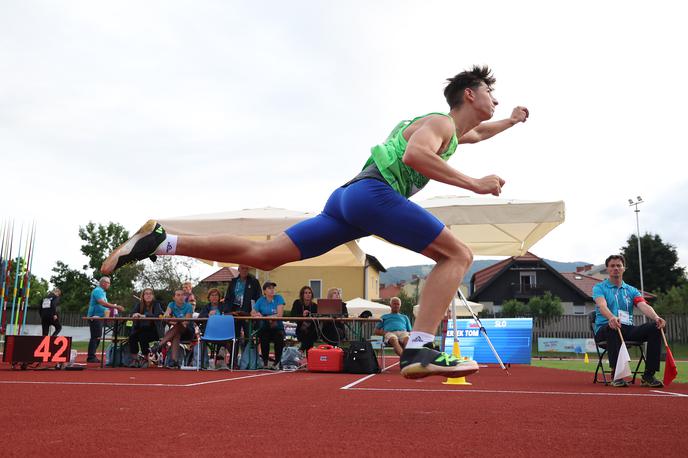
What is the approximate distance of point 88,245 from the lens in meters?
50.2

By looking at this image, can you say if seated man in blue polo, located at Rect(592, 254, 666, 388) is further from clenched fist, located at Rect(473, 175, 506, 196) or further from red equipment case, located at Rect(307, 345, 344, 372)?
clenched fist, located at Rect(473, 175, 506, 196)

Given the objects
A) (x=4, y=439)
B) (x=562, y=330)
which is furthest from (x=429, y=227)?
(x=562, y=330)

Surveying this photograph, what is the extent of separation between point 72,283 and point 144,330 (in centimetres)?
4333

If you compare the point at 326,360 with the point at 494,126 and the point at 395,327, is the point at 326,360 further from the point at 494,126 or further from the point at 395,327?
the point at 494,126

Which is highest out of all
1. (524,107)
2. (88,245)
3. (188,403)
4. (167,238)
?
(88,245)

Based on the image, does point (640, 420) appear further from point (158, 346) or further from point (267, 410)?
point (158, 346)

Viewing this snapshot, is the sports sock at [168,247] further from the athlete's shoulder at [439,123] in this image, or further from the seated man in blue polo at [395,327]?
the seated man in blue polo at [395,327]

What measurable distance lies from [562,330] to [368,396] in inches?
1175

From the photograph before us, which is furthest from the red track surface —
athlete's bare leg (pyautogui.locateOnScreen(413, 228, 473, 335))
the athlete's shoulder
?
the athlete's shoulder

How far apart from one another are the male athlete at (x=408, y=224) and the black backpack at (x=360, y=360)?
6509 millimetres

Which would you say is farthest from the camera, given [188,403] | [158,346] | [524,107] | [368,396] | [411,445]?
[158,346]

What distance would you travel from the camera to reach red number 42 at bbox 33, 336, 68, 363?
9.23 meters

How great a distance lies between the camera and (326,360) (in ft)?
32.7

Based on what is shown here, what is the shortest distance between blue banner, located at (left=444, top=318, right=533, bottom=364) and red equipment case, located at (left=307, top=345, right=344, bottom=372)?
12.3 ft
